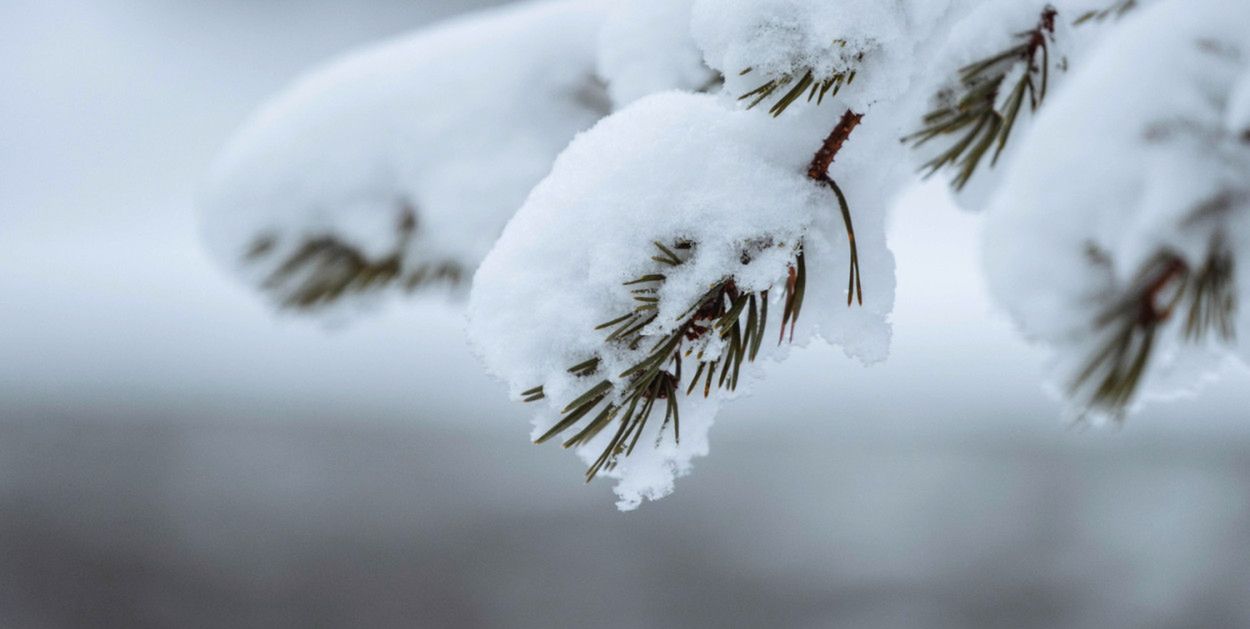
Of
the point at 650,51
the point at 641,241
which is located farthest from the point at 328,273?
the point at 641,241

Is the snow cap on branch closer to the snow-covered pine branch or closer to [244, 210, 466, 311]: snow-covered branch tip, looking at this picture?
the snow-covered pine branch

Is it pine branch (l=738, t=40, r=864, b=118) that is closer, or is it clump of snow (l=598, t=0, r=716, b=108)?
pine branch (l=738, t=40, r=864, b=118)

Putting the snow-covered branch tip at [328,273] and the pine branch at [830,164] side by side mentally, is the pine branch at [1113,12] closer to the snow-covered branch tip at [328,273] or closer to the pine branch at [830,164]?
the pine branch at [830,164]

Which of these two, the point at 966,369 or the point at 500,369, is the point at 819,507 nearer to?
the point at 966,369

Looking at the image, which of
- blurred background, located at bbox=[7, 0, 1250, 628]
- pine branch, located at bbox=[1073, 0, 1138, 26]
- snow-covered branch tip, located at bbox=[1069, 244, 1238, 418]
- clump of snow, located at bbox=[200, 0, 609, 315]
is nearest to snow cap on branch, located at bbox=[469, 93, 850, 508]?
snow-covered branch tip, located at bbox=[1069, 244, 1238, 418]

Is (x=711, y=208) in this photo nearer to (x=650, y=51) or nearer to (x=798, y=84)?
(x=798, y=84)

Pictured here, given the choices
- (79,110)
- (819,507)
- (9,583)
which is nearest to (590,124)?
(819,507)
